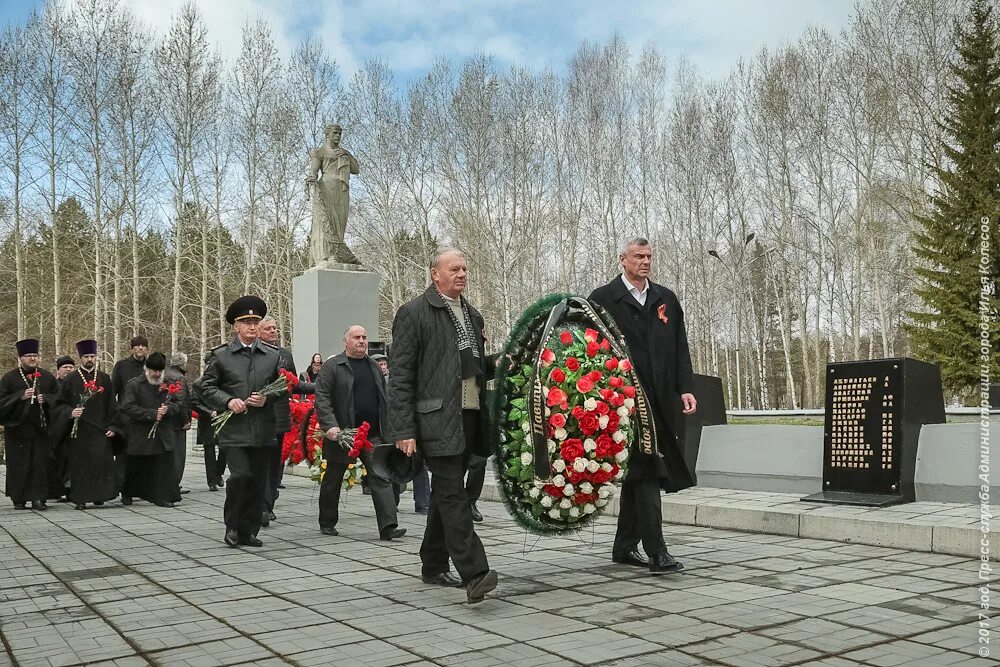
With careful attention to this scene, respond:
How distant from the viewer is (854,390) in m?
8.97

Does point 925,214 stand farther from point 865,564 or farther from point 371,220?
point 865,564

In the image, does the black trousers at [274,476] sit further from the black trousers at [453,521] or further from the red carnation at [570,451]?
the red carnation at [570,451]

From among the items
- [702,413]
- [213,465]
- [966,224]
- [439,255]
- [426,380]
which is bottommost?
[213,465]

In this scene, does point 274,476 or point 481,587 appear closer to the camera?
point 481,587

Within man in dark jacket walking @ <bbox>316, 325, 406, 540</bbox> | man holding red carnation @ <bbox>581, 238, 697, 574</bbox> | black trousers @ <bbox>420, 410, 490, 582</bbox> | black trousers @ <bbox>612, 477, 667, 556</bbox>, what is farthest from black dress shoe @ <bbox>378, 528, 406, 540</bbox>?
black trousers @ <bbox>612, 477, 667, 556</bbox>

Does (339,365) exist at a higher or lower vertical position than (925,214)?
lower

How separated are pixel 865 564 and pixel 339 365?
198 inches

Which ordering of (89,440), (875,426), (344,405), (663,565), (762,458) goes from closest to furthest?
(663,565)
(875,426)
(344,405)
(762,458)
(89,440)

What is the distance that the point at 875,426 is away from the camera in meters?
8.70

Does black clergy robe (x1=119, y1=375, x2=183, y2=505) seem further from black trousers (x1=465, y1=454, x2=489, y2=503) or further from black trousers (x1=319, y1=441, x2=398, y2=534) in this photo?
black trousers (x1=465, y1=454, x2=489, y2=503)

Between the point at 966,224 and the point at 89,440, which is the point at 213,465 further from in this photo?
the point at 966,224

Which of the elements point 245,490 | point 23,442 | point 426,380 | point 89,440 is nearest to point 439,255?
point 426,380

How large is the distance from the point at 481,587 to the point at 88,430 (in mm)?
8757

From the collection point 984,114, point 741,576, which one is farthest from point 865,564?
point 984,114
